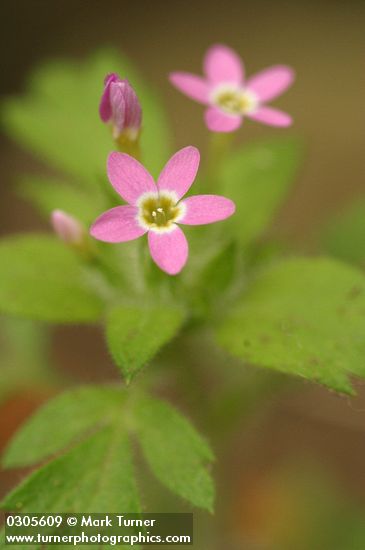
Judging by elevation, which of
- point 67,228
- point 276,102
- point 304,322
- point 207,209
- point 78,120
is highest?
point 276,102

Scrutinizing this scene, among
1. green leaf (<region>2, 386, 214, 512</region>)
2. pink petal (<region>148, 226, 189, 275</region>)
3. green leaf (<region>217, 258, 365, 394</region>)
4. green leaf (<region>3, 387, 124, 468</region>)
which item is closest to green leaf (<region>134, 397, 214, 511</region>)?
green leaf (<region>2, 386, 214, 512</region>)

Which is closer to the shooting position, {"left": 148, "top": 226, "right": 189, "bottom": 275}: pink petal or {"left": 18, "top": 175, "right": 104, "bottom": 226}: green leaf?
{"left": 148, "top": 226, "right": 189, "bottom": 275}: pink petal

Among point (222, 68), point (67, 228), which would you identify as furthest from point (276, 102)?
point (67, 228)

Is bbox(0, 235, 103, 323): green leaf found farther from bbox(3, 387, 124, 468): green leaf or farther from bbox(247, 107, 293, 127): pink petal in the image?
bbox(247, 107, 293, 127): pink petal

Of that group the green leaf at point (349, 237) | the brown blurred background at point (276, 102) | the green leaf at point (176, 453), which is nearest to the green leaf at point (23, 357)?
the brown blurred background at point (276, 102)

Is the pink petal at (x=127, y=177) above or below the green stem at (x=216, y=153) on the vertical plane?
below

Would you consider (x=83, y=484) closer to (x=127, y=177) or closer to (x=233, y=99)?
(x=127, y=177)

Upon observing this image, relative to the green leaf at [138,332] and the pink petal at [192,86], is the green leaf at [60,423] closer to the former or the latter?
the green leaf at [138,332]
